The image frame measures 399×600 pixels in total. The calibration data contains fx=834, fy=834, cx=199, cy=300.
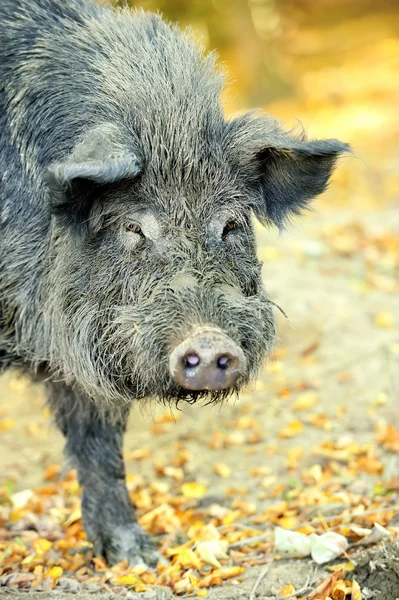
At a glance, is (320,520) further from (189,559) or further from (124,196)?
(124,196)

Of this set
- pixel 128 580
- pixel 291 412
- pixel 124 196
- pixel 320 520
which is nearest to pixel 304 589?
pixel 320 520

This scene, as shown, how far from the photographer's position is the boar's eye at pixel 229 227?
4.05 m

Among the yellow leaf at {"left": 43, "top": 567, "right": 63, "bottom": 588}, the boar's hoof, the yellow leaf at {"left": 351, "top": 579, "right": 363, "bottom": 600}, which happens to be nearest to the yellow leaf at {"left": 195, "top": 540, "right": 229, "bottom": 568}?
the boar's hoof

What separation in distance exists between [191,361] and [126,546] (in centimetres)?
196

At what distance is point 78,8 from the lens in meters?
4.68

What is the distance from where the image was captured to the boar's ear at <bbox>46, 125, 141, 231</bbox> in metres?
3.59

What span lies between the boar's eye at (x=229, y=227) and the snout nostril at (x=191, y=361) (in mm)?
833

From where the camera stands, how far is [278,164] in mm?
4309

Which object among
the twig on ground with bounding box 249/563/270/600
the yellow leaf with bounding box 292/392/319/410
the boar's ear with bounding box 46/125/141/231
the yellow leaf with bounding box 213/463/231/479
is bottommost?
the yellow leaf with bounding box 213/463/231/479

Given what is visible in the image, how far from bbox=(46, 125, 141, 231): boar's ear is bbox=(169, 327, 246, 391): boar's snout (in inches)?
31.7

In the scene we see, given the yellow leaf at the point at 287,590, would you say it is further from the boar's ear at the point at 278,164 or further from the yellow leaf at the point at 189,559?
the boar's ear at the point at 278,164

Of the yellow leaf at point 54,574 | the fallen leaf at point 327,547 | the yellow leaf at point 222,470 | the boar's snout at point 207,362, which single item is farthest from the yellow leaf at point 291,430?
the boar's snout at point 207,362

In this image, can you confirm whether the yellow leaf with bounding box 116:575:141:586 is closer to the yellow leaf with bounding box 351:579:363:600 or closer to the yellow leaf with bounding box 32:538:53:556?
the yellow leaf with bounding box 32:538:53:556

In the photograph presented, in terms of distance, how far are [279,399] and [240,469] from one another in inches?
37.8
